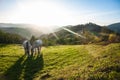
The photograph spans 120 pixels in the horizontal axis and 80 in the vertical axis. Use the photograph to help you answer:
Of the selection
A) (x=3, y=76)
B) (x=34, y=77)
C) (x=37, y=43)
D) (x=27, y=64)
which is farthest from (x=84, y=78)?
(x=37, y=43)

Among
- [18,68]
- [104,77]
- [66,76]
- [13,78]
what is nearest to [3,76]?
[13,78]

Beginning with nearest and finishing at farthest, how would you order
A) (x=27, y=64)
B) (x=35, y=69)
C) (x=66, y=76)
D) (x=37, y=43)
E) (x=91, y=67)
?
1. (x=66, y=76)
2. (x=91, y=67)
3. (x=35, y=69)
4. (x=27, y=64)
5. (x=37, y=43)

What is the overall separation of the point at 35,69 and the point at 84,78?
10.4 meters

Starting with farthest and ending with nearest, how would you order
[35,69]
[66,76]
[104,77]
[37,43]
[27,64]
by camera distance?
[37,43] < [27,64] < [35,69] < [66,76] < [104,77]

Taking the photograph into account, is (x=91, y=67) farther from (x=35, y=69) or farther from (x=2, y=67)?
(x=2, y=67)

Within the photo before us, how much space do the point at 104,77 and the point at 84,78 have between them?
2.19 meters

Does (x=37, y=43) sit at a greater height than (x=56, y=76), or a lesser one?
greater

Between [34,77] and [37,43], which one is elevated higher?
[37,43]

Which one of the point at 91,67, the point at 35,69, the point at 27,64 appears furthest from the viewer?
the point at 27,64

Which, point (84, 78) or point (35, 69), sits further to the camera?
point (35, 69)

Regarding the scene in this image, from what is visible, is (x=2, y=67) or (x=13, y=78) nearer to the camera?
(x=13, y=78)

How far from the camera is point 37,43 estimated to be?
42.3 meters

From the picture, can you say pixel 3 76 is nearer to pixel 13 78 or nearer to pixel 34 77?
pixel 13 78

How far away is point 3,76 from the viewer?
25.0 meters
